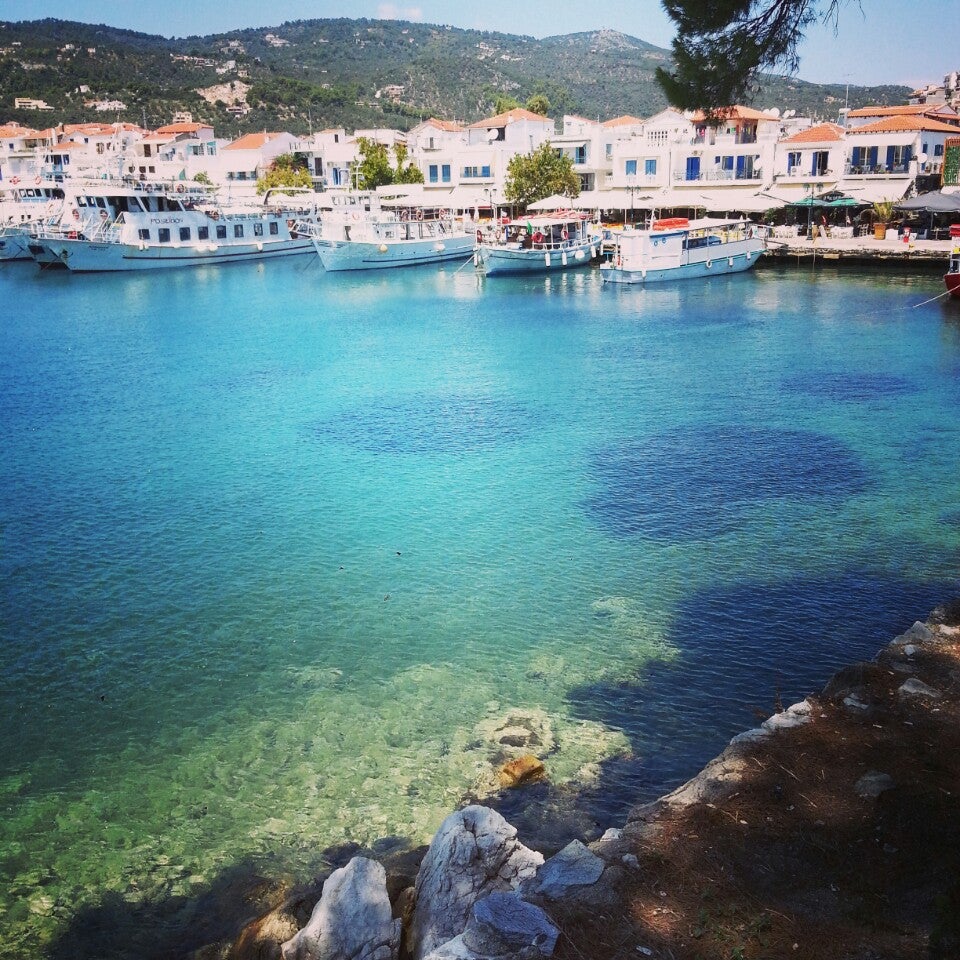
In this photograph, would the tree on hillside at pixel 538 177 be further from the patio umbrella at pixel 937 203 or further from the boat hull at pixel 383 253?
the patio umbrella at pixel 937 203

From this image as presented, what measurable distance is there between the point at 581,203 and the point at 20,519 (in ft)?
130

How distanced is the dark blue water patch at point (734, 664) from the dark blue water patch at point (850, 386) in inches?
403

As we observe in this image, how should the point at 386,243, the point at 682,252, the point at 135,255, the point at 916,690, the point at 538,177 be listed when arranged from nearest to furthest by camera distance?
the point at 916,690 < the point at 682,252 < the point at 386,243 < the point at 135,255 < the point at 538,177

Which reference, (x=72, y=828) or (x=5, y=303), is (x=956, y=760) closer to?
(x=72, y=828)

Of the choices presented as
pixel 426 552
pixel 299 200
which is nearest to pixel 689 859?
pixel 426 552

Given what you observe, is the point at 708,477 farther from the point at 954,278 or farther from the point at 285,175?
the point at 285,175

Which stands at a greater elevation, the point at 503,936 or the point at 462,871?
the point at 503,936

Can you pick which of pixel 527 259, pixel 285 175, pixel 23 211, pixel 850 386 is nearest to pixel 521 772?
pixel 850 386

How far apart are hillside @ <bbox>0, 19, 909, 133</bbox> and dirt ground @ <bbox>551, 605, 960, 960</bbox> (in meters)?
91.3

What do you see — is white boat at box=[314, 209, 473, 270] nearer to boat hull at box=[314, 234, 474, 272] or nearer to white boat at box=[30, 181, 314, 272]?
boat hull at box=[314, 234, 474, 272]

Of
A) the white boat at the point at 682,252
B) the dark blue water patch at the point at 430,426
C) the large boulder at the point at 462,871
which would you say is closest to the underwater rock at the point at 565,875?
the large boulder at the point at 462,871

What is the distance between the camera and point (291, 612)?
36.4 ft

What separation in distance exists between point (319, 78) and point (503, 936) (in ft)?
531

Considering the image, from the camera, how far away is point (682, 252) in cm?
3838
